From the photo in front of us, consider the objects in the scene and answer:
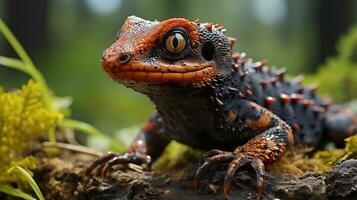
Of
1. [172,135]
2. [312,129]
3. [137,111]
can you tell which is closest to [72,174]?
[172,135]

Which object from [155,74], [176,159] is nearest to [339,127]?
[176,159]

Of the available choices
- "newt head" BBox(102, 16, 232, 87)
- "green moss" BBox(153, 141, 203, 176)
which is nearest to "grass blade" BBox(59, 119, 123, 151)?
"green moss" BBox(153, 141, 203, 176)

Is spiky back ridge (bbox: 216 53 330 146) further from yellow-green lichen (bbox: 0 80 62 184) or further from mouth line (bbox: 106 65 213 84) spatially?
yellow-green lichen (bbox: 0 80 62 184)

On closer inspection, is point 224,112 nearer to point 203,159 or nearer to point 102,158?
Answer: point 203,159

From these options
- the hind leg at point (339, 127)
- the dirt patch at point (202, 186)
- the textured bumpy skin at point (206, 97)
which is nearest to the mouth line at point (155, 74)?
the textured bumpy skin at point (206, 97)

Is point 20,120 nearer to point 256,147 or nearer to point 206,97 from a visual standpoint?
point 206,97

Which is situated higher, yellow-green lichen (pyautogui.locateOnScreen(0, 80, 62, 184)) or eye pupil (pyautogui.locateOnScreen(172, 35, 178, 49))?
eye pupil (pyautogui.locateOnScreen(172, 35, 178, 49))

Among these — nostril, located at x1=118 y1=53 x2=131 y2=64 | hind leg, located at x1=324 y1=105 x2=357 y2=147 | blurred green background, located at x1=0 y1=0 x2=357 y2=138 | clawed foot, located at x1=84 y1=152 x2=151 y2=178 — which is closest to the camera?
nostril, located at x1=118 y1=53 x2=131 y2=64
